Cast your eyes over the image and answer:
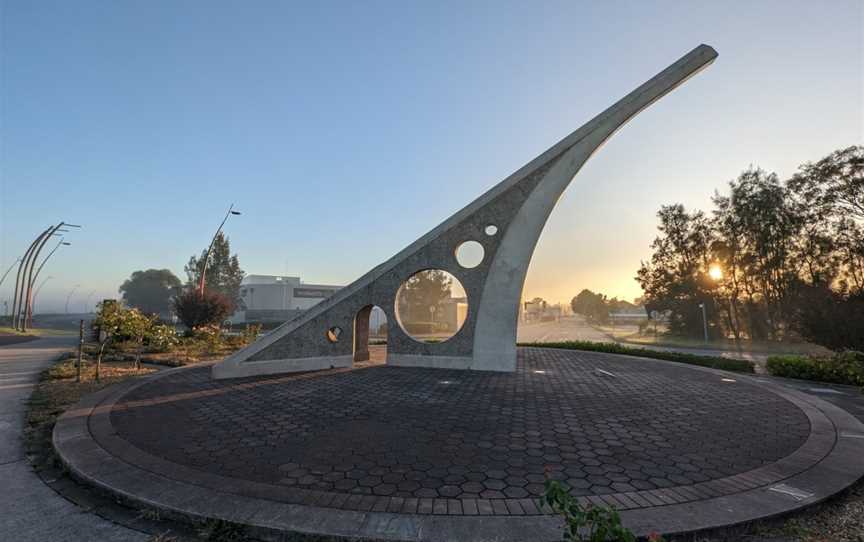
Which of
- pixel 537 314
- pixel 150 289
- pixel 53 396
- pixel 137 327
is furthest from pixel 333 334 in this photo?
pixel 537 314

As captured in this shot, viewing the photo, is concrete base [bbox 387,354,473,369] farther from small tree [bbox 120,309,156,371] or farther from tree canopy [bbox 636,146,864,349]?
tree canopy [bbox 636,146,864,349]

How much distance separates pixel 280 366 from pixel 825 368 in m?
16.1

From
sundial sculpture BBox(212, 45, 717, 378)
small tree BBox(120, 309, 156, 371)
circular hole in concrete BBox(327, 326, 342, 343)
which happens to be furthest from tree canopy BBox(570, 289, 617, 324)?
small tree BBox(120, 309, 156, 371)

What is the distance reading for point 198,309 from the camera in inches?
774

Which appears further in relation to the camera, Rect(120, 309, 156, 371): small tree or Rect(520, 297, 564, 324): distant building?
Rect(520, 297, 564, 324): distant building

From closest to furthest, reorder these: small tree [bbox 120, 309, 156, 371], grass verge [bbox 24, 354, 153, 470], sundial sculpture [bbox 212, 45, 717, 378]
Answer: grass verge [bbox 24, 354, 153, 470]
sundial sculpture [bbox 212, 45, 717, 378]
small tree [bbox 120, 309, 156, 371]

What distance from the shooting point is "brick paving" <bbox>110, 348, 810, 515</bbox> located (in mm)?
3736

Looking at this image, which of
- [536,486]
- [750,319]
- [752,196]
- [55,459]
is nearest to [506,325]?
[536,486]

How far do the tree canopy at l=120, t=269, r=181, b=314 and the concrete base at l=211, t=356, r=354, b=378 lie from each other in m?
95.1

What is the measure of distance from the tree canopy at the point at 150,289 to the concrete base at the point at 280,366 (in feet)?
312

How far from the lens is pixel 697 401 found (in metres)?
7.58

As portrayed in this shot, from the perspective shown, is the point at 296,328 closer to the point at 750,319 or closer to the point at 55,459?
the point at 55,459

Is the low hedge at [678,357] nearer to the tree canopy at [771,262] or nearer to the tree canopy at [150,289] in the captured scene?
the tree canopy at [771,262]

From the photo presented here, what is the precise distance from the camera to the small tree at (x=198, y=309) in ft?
64.4
